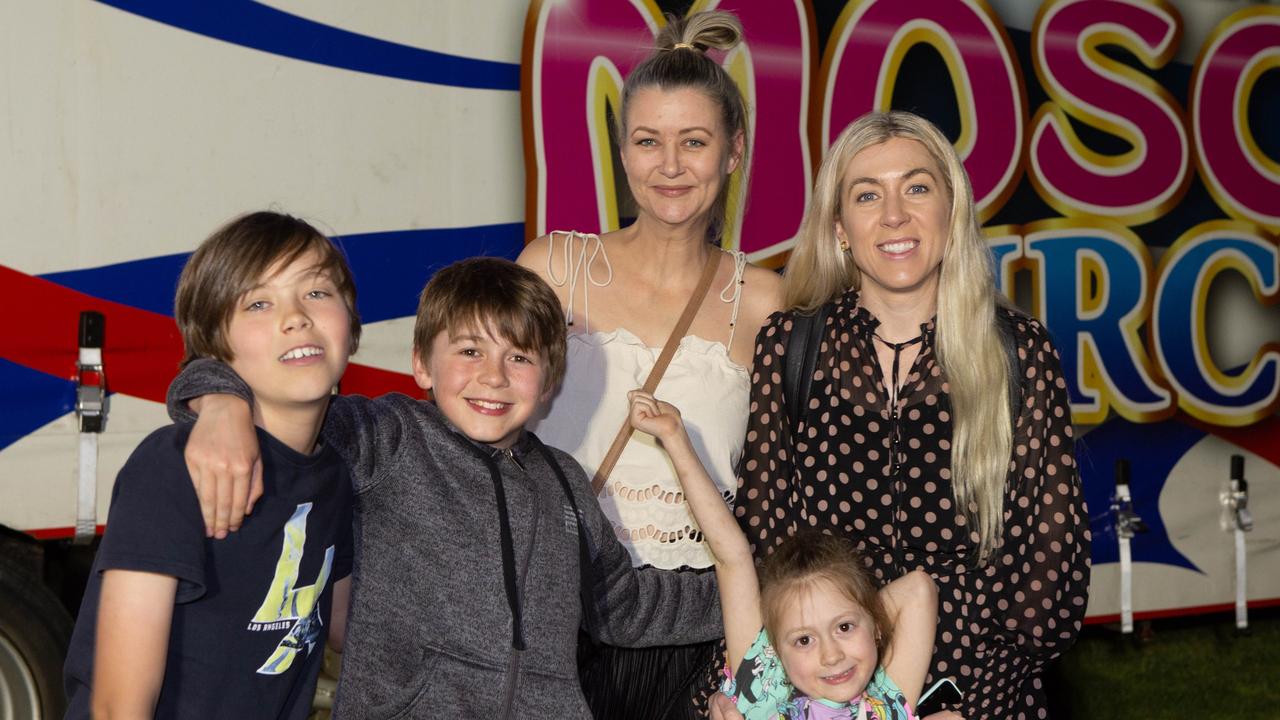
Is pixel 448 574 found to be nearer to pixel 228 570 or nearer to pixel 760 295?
pixel 228 570

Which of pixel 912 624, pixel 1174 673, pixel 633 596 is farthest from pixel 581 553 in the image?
pixel 1174 673

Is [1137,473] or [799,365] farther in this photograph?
[1137,473]

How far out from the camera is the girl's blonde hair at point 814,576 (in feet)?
6.82

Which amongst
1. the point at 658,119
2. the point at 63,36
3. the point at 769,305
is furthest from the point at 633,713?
the point at 63,36

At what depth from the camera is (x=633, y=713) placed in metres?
2.42

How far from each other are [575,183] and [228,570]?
237cm

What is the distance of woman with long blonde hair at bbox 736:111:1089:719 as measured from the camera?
208 cm

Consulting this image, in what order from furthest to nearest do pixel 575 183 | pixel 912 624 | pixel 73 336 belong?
pixel 575 183, pixel 73 336, pixel 912 624

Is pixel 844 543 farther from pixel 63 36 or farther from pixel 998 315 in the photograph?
pixel 63 36

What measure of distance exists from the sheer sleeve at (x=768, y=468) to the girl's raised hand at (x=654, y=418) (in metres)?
0.16

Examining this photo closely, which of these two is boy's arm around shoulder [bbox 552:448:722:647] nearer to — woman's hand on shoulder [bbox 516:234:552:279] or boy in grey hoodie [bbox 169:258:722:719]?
boy in grey hoodie [bbox 169:258:722:719]

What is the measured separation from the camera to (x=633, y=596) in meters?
2.26

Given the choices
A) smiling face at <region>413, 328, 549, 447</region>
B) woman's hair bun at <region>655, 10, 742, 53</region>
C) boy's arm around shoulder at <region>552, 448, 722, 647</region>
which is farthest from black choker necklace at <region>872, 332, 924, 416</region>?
woman's hair bun at <region>655, 10, 742, 53</region>

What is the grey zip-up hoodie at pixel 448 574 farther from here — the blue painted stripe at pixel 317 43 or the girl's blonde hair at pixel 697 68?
the blue painted stripe at pixel 317 43
